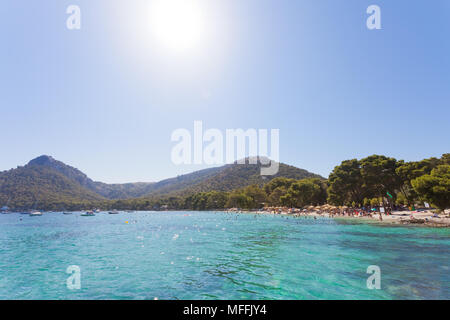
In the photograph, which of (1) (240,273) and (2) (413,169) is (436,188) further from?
(1) (240,273)

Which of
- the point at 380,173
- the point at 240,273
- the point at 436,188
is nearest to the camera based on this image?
the point at 240,273

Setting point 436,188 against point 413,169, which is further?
point 413,169

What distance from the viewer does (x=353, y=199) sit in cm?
8175

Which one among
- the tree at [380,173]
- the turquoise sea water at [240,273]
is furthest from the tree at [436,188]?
the tree at [380,173]

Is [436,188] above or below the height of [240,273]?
above

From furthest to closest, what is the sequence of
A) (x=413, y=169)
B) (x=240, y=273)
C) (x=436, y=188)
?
(x=413, y=169)
(x=436, y=188)
(x=240, y=273)

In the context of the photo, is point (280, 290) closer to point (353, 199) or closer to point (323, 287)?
point (323, 287)

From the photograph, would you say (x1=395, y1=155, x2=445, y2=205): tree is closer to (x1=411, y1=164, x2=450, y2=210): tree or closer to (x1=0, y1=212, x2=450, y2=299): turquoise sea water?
(x1=411, y1=164, x2=450, y2=210): tree

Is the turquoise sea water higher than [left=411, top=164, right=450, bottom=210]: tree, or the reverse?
[left=411, top=164, right=450, bottom=210]: tree

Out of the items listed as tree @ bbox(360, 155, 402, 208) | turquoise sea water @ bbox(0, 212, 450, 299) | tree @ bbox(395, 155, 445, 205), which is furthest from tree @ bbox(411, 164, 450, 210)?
tree @ bbox(360, 155, 402, 208)

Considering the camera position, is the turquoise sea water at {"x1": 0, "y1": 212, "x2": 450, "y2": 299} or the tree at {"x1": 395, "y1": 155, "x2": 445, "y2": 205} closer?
the turquoise sea water at {"x1": 0, "y1": 212, "x2": 450, "y2": 299}

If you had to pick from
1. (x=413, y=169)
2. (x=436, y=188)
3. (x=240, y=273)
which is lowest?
(x=240, y=273)

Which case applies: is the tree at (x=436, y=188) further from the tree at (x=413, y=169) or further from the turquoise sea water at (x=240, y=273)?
the turquoise sea water at (x=240, y=273)

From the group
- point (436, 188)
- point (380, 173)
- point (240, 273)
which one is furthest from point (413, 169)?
point (240, 273)
